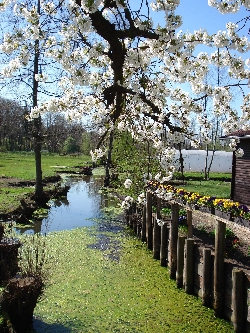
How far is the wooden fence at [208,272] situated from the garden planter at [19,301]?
11.1 feet

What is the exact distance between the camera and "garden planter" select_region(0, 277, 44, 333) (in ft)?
20.5

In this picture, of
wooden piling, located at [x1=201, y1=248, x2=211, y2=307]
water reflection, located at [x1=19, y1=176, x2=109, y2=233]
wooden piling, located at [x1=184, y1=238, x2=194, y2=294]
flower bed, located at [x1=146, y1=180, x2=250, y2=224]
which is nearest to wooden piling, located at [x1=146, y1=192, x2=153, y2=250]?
flower bed, located at [x1=146, y1=180, x2=250, y2=224]

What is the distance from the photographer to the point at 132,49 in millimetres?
5523

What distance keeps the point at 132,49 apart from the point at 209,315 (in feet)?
17.1

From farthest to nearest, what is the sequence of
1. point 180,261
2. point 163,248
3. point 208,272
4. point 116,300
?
point 163,248
point 180,261
point 116,300
point 208,272

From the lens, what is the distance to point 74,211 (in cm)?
1986

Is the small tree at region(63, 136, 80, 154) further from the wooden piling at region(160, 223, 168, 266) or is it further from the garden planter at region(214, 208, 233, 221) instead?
the wooden piling at region(160, 223, 168, 266)

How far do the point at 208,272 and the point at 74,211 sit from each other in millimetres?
12759

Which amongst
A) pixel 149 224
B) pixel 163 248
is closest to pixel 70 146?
pixel 149 224

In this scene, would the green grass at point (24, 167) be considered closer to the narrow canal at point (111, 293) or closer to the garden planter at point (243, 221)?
the narrow canal at point (111, 293)

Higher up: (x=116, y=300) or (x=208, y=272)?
(x=208, y=272)

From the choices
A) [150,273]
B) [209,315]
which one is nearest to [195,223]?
[150,273]

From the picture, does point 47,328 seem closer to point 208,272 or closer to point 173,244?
point 208,272

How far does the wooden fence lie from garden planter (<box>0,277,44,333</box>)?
3388 millimetres
